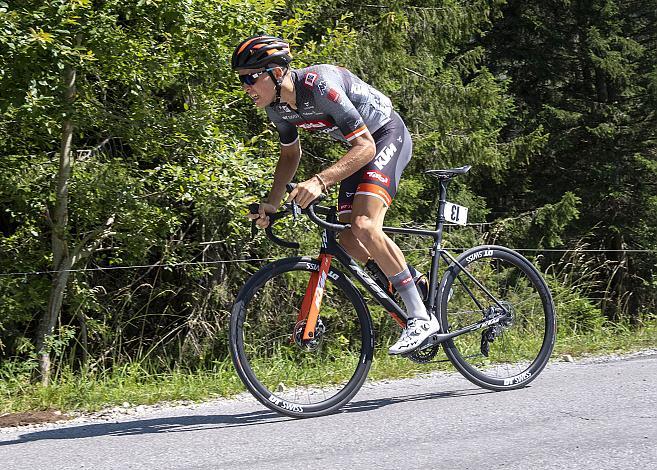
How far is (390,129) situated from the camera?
5004 mm

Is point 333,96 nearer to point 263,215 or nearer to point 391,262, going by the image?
point 263,215

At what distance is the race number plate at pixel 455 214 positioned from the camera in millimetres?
5258

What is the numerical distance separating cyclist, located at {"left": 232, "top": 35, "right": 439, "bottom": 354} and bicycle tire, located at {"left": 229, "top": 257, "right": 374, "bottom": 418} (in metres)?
0.25

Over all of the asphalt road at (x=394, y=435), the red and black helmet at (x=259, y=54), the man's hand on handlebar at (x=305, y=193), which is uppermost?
the red and black helmet at (x=259, y=54)

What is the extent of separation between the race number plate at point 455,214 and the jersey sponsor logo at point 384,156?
1.85ft

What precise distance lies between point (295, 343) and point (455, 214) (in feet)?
4.31

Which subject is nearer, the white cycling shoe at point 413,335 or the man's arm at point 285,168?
the white cycling shoe at point 413,335

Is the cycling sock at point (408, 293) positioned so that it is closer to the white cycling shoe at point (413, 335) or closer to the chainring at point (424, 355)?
the white cycling shoe at point (413, 335)

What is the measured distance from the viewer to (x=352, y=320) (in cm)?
521

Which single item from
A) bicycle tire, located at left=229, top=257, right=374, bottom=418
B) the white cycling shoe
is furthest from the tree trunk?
the white cycling shoe

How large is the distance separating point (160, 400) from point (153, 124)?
11.2ft

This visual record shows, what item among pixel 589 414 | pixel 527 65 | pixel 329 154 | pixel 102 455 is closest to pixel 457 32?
pixel 329 154

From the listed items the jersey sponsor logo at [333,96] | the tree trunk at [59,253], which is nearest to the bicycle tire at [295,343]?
the jersey sponsor logo at [333,96]

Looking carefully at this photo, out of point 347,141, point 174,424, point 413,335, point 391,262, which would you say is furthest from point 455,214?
point 174,424
